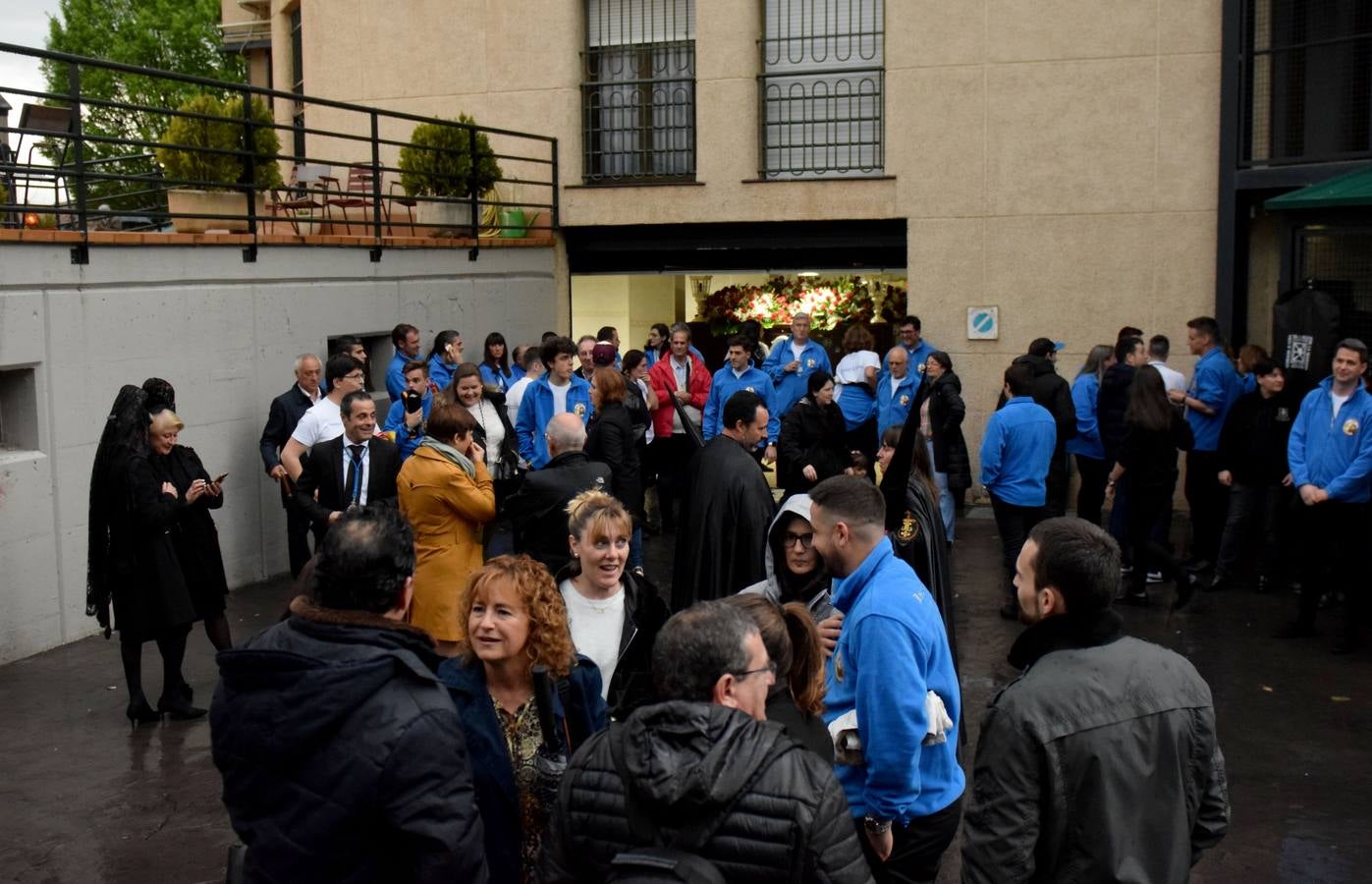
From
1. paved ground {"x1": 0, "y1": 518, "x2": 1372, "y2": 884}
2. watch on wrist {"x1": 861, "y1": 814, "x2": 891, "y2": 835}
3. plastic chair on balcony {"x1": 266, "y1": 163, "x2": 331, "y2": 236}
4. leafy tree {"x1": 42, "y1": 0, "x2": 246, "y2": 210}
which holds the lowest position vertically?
paved ground {"x1": 0, "y1": 518, "x2": 1372, "y2": 884}

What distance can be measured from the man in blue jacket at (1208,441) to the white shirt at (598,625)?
26.7 ft

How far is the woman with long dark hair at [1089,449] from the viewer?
12.0m

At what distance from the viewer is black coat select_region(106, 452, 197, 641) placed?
318 inches

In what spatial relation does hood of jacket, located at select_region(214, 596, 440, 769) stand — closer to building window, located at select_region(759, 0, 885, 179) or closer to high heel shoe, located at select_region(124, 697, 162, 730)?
high heel shoe, located at select_region(124, 697, 162, 730)

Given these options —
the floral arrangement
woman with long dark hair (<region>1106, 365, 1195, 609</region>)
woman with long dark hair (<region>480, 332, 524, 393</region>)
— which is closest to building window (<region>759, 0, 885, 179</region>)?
the floral arrangement

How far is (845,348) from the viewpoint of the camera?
14.2m

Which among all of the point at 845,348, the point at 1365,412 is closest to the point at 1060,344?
the point at 845,348

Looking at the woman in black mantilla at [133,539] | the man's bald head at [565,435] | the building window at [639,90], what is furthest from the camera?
the building window at [639,90]

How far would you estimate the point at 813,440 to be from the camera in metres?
11.4

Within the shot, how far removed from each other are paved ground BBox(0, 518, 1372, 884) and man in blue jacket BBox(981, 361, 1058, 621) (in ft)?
2.68

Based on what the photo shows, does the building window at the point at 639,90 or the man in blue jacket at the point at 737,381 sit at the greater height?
the building window at the point at 639,90

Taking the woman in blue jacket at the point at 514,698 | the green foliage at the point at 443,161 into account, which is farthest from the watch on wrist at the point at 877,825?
the green foliage at the point at 443,161

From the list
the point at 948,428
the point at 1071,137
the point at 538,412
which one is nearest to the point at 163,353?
the point at 538,412

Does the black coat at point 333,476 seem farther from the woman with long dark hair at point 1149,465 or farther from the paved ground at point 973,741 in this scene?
the woman with long dark hair at point 1149,465
